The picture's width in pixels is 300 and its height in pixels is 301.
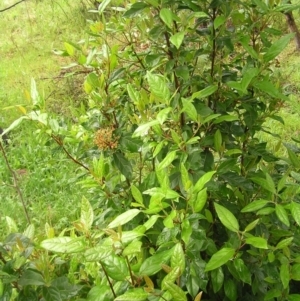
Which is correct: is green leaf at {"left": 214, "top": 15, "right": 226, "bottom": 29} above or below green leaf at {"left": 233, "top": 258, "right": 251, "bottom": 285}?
above

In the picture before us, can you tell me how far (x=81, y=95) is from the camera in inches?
192

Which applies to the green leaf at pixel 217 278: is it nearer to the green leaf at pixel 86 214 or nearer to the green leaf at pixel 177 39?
the green leaf at pixel 86 214

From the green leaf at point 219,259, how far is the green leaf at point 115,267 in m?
0.22

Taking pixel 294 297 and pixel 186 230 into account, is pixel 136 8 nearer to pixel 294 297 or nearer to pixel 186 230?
pixel 186 230

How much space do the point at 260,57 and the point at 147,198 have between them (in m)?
0.59

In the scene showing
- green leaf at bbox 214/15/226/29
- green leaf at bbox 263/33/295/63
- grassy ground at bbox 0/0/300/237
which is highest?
green leaf at bbox 214/15/226/29

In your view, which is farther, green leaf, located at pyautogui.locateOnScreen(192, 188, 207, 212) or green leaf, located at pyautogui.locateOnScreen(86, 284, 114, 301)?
green leaf, located at pyautogui.locateOnScreen(86, 284, 114, 301)

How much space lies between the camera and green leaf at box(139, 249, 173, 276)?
109 centimetres

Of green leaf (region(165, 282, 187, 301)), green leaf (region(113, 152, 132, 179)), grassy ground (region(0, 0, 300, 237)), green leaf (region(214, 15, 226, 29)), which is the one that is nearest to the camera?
green leaf (region(165, 282, 187, 301))

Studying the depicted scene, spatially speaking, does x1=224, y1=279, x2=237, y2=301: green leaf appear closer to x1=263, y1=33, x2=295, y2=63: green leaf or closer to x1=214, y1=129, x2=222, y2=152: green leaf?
x1=214, y1=129, x2=222, y2=152: green leaf

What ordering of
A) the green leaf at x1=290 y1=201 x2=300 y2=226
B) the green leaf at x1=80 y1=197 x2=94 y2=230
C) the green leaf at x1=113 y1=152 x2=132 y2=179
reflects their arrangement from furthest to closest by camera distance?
the green leaf at x1=113 y1=152 x2=132 y2=179 < the green leaf at x1=290 y1=201 x2=300 y2=226 < the green leaf at x1=80 y1=197 x2=94 y2=230

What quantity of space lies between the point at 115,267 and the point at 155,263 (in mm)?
115

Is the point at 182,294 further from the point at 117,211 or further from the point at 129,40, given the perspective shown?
the point at 129,40

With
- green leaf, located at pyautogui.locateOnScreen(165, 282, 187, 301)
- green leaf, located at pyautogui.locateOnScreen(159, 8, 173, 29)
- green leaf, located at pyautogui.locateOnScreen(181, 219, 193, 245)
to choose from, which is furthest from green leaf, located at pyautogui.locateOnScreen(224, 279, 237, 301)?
green leaf, located at pyautogui.locateOnScreen(159, 8, 173, 29)
